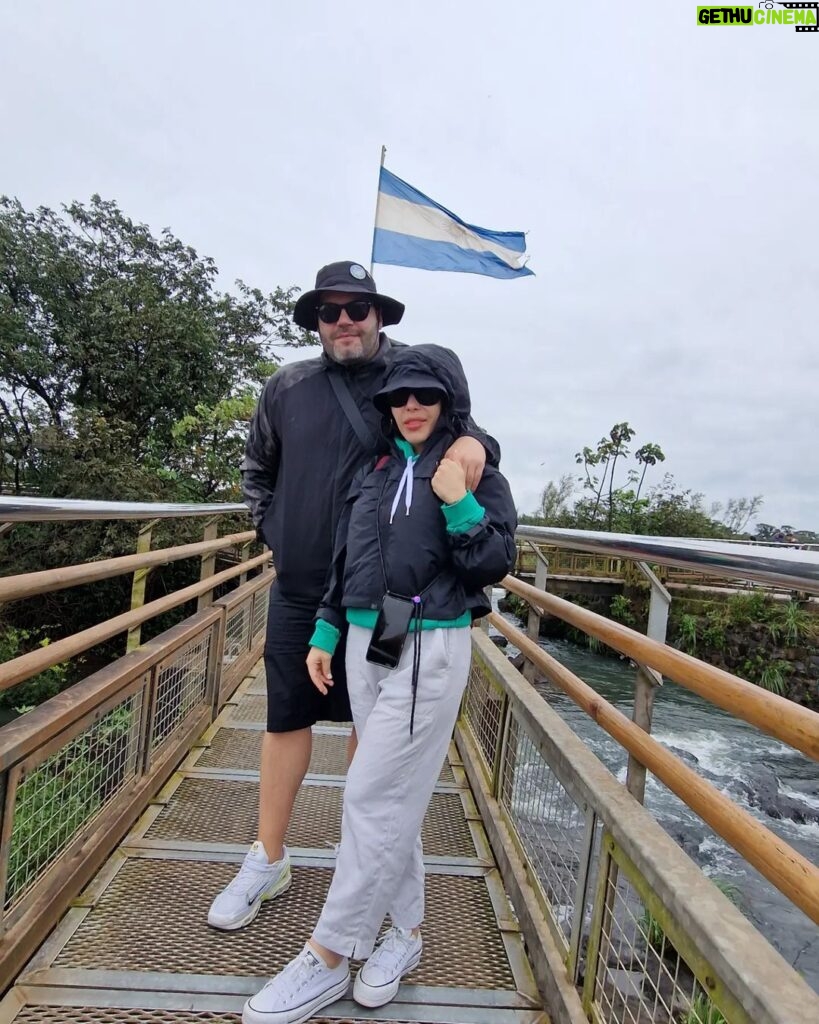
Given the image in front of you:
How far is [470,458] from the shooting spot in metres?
1.51

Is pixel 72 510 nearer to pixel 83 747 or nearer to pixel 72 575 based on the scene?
pixel 72 575

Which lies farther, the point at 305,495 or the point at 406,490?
the point at 305,495

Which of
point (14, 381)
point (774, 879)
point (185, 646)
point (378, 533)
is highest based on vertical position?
point (14, 381)

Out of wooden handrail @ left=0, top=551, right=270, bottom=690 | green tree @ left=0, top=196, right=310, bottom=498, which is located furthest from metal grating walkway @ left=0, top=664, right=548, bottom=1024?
green tree @ left=0, top=196, right=310, bottom=498

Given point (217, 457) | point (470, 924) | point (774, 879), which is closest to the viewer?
point (774, 879)

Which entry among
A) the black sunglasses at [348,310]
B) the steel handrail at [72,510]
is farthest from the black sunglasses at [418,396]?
the steel handrail at [72,510]

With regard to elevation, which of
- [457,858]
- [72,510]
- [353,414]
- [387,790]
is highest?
[353,414]

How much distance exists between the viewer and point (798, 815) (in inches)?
356

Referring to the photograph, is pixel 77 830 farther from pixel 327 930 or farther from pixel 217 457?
pixel 217 457

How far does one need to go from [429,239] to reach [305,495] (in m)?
5.13

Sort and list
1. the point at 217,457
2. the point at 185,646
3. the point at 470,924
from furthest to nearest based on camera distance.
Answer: the point at 217,457, the point at 185,646, the point at 470,924

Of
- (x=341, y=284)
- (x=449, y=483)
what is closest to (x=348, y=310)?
(x=341, y=284)

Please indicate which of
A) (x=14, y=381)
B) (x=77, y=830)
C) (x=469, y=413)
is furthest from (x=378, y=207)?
(x=14, y=381)

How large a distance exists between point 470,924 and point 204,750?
155 centimetres
